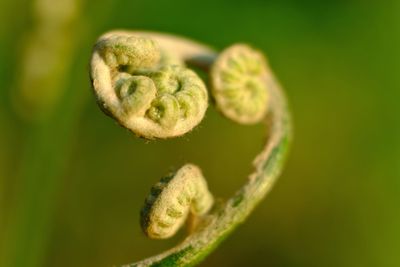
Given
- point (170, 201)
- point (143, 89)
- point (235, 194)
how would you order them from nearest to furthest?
point (143, 89) → point (170, 201) → point (235, 194)

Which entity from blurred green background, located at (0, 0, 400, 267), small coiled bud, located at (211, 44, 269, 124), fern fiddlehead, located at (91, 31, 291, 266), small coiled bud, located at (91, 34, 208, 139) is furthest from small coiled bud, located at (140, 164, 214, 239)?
→ blurred green background, located at (0, 0, 400, 267)

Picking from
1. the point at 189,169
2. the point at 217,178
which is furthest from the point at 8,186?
the point at 189,169

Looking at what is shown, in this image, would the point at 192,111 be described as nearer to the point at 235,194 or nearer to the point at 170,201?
the point at 170,201

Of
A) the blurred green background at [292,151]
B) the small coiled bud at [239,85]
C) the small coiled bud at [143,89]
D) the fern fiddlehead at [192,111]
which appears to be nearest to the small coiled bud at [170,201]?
the fern fiddlehead at [192,111]

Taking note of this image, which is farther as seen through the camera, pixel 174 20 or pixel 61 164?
→ pixel 174 20

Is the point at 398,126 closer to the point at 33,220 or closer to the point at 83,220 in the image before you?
the point at 83,220

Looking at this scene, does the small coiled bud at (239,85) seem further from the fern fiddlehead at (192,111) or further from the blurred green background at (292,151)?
the blurred green background at (292,151)

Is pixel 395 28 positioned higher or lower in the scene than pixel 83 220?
higher

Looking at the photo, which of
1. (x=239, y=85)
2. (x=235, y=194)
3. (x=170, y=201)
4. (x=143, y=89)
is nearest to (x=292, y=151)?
(x=239, y=85)
